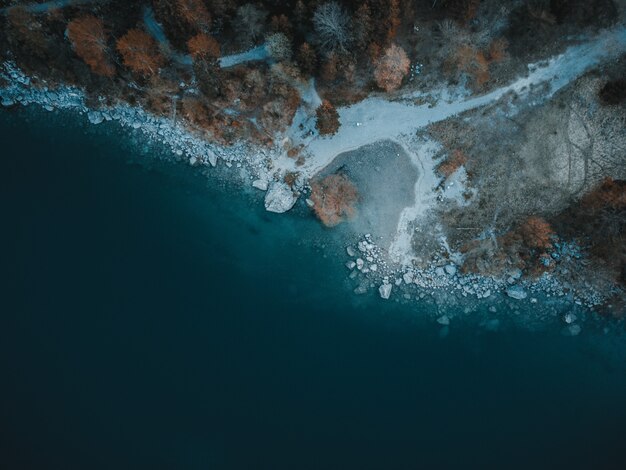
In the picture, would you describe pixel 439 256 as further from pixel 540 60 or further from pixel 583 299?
pixel 540 60

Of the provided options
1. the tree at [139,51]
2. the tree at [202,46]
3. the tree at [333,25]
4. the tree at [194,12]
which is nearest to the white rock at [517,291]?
the tree at [333,25]

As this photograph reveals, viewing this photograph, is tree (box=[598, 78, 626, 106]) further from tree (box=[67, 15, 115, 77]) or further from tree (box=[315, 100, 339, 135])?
tree (box=[67, 15, 115, 77])

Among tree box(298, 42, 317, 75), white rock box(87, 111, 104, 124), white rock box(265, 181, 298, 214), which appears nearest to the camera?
tree box(298, 42, 317, 75)

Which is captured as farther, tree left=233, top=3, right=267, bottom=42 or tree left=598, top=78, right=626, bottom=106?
tree left=598, top=78, right=626, bottom=106

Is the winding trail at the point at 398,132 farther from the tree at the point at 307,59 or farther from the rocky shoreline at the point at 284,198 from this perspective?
the tree at the point at 307,59

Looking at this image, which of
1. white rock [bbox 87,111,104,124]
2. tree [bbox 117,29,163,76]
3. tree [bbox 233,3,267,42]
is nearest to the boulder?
tree [bbox 233,3,267,42]

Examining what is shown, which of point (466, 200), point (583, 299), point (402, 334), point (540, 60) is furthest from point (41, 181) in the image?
point (583, 299)
